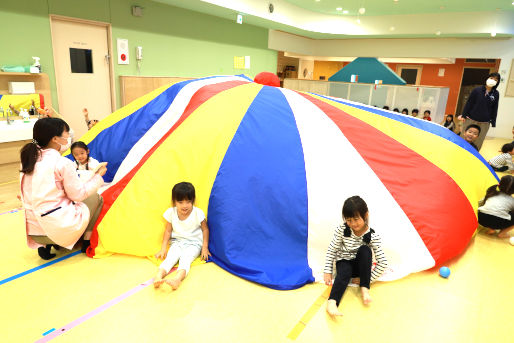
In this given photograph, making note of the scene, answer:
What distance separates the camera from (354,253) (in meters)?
2.21

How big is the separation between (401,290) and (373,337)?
0.53 metres

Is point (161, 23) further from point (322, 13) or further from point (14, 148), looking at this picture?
point (322, 13)

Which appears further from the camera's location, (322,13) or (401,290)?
(322,13)

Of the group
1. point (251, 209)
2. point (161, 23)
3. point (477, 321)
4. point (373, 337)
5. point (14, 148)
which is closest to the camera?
point (373, 337)

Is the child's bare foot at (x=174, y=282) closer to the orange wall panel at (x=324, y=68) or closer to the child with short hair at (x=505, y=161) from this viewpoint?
the child with short hair at (x=505, y=161)

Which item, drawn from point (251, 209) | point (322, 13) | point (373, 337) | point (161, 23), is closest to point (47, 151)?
point (251, 209)

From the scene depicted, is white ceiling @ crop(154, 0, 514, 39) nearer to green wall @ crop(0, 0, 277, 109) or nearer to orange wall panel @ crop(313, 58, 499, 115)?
green wall @ crop(0, 0, 277, 109)

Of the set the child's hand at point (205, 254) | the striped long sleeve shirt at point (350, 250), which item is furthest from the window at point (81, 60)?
the striped long sleeve shirt at point (350, 250)

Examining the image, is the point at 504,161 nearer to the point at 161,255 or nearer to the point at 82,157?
the point at 161,255

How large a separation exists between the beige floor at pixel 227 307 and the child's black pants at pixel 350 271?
0.10 m

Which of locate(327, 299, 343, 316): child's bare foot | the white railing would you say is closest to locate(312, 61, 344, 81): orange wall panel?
the white railing

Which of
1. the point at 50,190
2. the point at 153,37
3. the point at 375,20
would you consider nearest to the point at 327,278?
the point at 50,190

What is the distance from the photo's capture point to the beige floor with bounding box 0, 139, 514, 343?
6.04 feet

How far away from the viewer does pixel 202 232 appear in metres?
2.51
